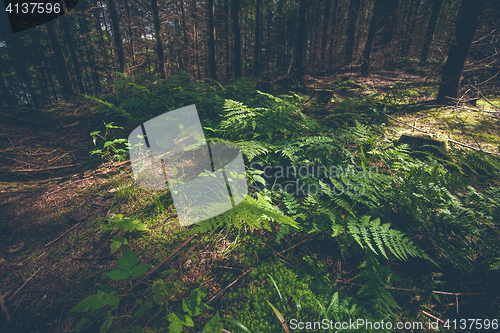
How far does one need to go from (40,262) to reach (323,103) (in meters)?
5.55

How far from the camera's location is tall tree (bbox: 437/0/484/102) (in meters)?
4.00

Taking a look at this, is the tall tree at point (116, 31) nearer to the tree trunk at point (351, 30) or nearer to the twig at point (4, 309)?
the tree trunk at point (351, 30)

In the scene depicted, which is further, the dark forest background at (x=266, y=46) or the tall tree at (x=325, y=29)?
the tall tree at (x=325, y=29)

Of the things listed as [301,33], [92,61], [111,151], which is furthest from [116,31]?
[111,151]

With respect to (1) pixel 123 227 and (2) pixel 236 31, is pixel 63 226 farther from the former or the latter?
(2) pixel 236 31

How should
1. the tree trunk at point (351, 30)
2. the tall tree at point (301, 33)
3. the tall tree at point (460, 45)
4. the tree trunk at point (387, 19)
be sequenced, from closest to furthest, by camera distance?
the tall tree at point (460, 45), the tree trunk at point (387, 19), the tall tree at point (301, 33), the tree trunk at point (351, 30)

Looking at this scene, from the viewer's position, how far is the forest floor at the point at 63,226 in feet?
4.86

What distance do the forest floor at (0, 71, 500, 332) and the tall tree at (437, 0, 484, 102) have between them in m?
1.03

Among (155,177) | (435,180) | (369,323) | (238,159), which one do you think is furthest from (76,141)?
(435,180)

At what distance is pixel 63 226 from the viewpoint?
6.77 feet

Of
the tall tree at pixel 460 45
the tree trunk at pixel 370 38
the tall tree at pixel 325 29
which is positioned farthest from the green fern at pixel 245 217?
the tall tree at pixel 325 29

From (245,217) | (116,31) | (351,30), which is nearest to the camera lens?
(245,217)

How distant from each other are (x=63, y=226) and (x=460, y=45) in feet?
24.9

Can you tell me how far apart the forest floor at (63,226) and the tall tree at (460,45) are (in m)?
1.03
